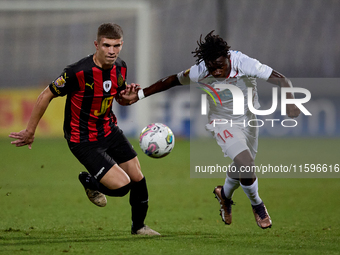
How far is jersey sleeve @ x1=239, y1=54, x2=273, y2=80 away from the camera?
5.64 metres

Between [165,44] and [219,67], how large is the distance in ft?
50.6

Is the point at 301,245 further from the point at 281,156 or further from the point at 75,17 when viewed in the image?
the point at 75,17

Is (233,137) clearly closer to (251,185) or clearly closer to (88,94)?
(251,185)

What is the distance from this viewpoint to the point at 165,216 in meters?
7.05

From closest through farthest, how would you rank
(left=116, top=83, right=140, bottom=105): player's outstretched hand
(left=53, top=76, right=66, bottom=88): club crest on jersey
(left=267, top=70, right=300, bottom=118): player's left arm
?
1. (left=53, top=76, right=66, bottom=88): club crest on jersey
2. (left=267, top=70, right=300, bottom=118): player's left arm
3. (left=116, top=83, right=140, bottom=105): player's outstretched hand

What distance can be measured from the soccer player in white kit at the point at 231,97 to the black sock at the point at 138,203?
95 centimetres

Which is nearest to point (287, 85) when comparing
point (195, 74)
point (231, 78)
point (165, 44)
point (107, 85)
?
point (231, 78)

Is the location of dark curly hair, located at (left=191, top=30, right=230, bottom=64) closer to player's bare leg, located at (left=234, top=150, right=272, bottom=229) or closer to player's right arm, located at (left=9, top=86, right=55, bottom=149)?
player's bare leg, located at (left=234, top=150, right=272, bottom=229)

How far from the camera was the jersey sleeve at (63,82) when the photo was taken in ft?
17.3

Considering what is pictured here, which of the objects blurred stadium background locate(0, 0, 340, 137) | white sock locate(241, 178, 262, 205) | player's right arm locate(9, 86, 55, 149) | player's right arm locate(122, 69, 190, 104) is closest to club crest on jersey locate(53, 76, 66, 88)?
player's right arm locate(9, 86, 55, 149)

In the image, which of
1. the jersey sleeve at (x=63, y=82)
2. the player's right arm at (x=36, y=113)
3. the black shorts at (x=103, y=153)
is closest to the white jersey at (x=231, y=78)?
the black shorts at (x=103, y=153)

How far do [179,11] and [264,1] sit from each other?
3278 mm

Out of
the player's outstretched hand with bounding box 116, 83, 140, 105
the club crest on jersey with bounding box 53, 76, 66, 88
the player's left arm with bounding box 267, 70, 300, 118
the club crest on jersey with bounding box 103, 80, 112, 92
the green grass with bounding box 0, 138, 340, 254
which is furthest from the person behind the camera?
the player's outstretched hand with bounding box 116, 83, 140, 105

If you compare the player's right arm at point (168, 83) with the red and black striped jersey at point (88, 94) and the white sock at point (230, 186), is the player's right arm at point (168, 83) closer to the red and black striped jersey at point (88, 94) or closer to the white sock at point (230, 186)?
the red and black striped jersey at point (88, 94)
